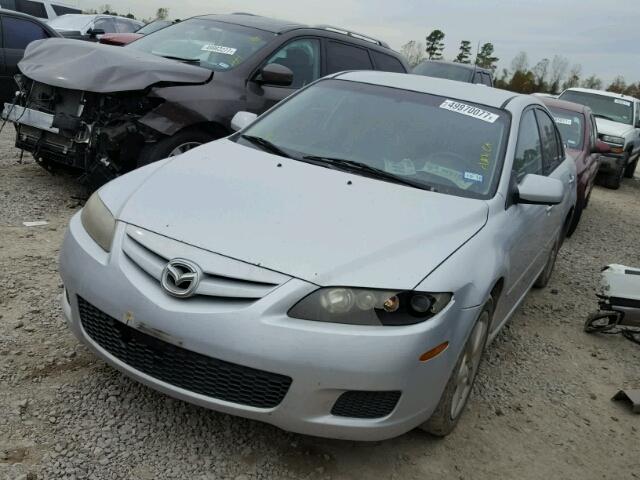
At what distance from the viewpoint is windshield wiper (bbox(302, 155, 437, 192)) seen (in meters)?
3.21

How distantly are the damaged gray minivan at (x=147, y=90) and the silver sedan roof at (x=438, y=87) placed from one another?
4.99ft

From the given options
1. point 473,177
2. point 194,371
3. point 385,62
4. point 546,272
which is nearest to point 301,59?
point 385,62

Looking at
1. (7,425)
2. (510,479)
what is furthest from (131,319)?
(510,479)

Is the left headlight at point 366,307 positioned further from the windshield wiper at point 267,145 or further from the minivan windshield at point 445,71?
the minivan windshield at point 445,71

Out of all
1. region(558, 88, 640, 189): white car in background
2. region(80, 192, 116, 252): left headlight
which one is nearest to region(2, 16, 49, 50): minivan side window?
region(80, 192, 116, 252): left headlight

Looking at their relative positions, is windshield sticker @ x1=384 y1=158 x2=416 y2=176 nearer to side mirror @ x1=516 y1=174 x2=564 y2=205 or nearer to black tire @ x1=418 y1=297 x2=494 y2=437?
side mirror @ x1=516 y1=174 x2=564 y2=205

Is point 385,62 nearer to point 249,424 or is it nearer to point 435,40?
point 249,424

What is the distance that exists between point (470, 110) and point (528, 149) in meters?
0.49

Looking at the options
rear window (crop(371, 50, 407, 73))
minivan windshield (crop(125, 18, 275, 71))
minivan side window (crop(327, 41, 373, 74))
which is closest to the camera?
minivan windshield (crop(125, 18, 275, 71))

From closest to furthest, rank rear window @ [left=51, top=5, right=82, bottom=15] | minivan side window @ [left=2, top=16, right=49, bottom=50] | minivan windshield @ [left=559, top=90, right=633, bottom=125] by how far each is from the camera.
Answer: minivan side window @ [left=2, top=16, right=49, bottom=50]
minivan windshield @ [left=559, top=90, right=633, bottom=125]
rear window @ [left=51, top=5, right=82, bottom=15]

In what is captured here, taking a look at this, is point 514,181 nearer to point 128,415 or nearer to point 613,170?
point 128,415

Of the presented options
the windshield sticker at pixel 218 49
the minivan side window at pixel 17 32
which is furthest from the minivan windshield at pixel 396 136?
the minivan side window at pixel 17 32

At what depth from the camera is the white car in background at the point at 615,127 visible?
40.0ft

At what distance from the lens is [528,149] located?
12.7ft
